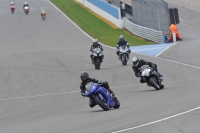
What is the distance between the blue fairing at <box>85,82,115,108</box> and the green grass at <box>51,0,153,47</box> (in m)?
25.5

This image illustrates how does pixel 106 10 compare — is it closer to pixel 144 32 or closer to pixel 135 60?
pixel 144 32

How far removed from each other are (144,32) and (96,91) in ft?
94.7

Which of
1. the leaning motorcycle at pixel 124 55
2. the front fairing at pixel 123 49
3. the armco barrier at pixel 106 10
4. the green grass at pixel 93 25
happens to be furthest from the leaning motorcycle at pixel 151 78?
the armco barrier at pixel 106 10

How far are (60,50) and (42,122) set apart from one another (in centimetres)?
2543

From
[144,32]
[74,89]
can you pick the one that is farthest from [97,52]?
[144,32]

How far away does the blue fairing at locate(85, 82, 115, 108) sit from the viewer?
50.8ft

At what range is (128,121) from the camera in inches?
503

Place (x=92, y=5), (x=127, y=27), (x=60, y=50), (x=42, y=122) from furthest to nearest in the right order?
1. (x=92, y=5)
2. (x=127, y=27)
3. (x=60, y=50)
4. (x=42, y=122)

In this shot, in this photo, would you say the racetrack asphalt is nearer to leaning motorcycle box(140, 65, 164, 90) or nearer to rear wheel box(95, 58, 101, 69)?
leaning motorcycle box(140, 65, 164, 90)

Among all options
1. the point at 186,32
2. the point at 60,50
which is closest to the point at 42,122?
the point at 60,50

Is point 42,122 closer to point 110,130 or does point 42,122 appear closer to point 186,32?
point 110,130

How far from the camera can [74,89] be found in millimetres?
23578

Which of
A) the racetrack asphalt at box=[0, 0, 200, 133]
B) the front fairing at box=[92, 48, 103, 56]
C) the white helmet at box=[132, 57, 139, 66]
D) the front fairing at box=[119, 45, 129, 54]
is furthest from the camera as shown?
the front fairing at box=[119, 45, 129, 54]

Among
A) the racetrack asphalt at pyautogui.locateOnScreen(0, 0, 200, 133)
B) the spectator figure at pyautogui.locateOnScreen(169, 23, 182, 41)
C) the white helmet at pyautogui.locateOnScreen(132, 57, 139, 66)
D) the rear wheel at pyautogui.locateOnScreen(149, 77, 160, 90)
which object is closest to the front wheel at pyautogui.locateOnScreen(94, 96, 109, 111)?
the racetrack asphalt at pyautogui.locateOnScreen(0, 0, 200, 133)
